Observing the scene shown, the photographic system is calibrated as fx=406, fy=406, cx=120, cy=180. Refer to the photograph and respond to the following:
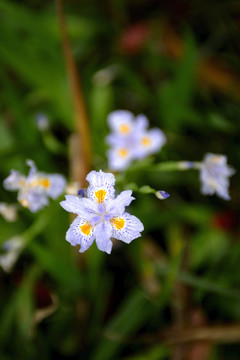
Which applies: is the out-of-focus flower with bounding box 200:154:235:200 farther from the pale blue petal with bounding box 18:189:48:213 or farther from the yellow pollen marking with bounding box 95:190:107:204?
the pale blue petal with bounding box 18:189:48:213

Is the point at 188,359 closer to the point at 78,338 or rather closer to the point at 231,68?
the point at 78,338

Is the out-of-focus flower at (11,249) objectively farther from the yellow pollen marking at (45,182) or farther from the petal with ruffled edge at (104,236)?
the petal with ruffled edge at (104,236)

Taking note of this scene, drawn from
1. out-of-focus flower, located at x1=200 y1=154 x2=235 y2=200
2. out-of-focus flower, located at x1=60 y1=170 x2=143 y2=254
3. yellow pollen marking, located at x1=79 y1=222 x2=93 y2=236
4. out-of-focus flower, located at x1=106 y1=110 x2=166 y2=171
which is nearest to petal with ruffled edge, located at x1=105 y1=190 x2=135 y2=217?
out-of-focus flower, located at x1=60 y1=170 x2=143 y2=254

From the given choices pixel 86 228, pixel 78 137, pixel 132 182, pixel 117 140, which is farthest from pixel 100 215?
pixel 78 137

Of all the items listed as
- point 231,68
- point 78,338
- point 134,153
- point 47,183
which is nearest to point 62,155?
point 134,153

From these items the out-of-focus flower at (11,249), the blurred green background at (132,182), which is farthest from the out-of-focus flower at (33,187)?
the out-of-focus flower at (11,249)

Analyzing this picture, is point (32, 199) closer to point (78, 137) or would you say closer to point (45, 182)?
point (45, 182)
